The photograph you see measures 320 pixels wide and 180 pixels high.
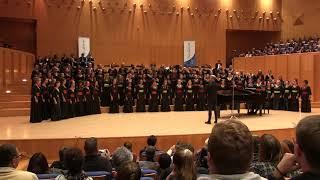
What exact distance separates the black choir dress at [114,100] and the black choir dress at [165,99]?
1697 mm

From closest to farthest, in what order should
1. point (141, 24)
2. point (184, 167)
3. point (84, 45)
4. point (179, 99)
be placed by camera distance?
1. point (184, 167)
2. point (179, 99)
3. point (84, 45)
4. point (141, 24)

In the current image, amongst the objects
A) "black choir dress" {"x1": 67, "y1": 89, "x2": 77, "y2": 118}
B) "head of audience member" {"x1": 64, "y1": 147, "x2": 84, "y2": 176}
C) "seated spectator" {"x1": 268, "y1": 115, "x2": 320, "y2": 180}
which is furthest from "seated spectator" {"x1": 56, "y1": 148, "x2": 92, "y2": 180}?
"black choir dress" {"x1": 67, "y1": 89, "x2": 77, "y2": 118}

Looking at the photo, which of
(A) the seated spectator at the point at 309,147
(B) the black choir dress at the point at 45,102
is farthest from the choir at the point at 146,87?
(A) the seated spectator at the point at 309,147

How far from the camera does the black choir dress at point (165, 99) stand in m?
15.9

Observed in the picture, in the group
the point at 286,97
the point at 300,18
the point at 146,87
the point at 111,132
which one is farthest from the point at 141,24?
the point at 111,132

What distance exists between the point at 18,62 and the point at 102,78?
4.44 m

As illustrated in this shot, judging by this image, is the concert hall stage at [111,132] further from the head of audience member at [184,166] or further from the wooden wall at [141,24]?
the wooden wall at [141,24]

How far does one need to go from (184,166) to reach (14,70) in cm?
1525

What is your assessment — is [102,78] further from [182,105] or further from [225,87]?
[225,87]

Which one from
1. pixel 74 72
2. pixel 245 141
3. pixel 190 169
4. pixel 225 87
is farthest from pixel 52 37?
pixel 245 141

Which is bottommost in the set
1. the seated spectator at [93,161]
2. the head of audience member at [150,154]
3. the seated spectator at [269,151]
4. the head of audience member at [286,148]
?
the head of audience member at [150,154]

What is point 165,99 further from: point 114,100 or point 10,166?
point 10,166

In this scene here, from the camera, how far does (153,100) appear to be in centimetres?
1581

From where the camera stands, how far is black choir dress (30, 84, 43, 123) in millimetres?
11922
